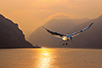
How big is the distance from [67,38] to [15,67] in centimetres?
5262

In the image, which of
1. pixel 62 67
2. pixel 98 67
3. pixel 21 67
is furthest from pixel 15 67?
pixel 98 67

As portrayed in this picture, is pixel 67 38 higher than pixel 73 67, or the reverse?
pixel 67 38

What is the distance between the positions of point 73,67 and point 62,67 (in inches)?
240

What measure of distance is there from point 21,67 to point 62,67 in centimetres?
2223

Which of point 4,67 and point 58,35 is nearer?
point 58,35

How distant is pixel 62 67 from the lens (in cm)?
10712

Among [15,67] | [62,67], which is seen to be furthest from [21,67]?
[62,67]

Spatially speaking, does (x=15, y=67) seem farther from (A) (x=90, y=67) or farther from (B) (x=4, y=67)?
(A) (x=90, y=67)

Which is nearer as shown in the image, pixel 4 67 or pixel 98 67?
pixel 4 67

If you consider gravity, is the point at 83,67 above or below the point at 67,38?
below

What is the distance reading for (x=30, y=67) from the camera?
10338 centimetres

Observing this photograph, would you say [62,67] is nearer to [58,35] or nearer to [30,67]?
[30,67]

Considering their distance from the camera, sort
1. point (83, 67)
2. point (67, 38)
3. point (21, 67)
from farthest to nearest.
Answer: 1. point (83, 67)
2. point (21, 67)
3. point (67, 38)

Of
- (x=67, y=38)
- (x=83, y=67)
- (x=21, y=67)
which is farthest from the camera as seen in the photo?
(x=83, y=67)
